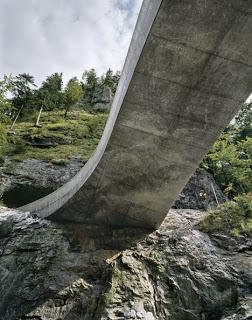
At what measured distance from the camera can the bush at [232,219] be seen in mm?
11531

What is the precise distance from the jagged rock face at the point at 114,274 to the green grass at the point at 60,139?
13032mm

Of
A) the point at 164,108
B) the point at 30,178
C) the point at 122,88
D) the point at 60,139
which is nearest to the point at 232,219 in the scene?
the point at 164,108

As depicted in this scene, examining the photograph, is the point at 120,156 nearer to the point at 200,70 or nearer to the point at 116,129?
the point at 116,129

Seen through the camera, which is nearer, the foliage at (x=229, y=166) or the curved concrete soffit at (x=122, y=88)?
the curved concrete soffit at (x=122, y=88)

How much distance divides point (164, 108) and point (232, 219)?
21.5 ft

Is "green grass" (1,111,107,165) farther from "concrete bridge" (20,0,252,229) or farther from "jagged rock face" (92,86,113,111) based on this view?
"concrete bridge" (20,0,252,229)

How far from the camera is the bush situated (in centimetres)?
1153

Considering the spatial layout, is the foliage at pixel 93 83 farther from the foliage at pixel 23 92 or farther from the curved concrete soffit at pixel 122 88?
the curved concrete soffit at pixel 122 88

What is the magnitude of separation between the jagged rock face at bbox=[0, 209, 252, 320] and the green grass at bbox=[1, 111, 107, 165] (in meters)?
13.0

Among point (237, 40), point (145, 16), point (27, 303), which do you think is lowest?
point (27, 303)

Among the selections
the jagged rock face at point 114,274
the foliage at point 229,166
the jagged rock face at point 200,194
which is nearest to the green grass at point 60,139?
the jagged rock face at point 200,194

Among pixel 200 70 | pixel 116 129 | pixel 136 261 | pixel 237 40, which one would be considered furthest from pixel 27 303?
pixel 237 40

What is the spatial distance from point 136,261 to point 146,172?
2.94 metres

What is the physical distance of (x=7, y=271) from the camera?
905 cm
